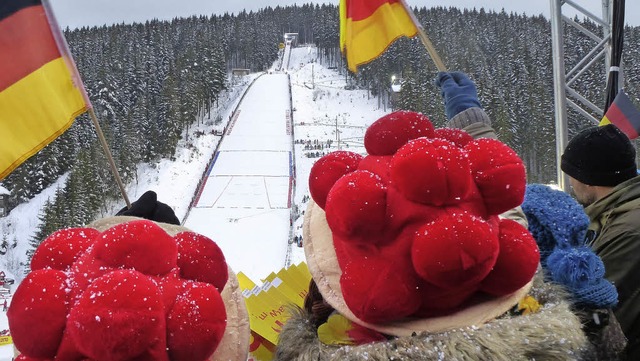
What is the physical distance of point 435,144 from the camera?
0.87 m

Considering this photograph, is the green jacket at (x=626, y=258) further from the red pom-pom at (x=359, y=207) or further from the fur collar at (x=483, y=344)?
the red pom-pom at (x=359, y=207)

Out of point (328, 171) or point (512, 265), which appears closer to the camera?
point (512, 265)

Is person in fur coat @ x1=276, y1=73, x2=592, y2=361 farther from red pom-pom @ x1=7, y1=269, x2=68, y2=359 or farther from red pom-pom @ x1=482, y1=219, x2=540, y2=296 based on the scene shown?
red pom-pom @ x1=7, y1=269, x2=68, y2=359

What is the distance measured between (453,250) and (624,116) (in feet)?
9.25

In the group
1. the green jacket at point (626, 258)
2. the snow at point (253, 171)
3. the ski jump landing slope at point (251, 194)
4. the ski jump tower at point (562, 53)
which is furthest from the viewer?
the snow at point (253, 171)

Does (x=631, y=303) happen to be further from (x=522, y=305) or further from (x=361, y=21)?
(x=361, y=21)

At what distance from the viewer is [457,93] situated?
182 cm

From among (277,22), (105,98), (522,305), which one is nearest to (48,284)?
(522,305)

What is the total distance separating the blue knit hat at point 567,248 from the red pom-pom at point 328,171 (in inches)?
21.1

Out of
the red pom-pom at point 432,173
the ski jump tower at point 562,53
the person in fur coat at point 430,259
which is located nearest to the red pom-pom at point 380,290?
the person in fur coat at point 430,259

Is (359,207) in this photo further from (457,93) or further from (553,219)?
(457,93)

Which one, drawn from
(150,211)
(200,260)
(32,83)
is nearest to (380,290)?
(200,260)

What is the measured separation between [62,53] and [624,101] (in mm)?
3000

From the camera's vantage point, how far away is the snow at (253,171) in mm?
27578
